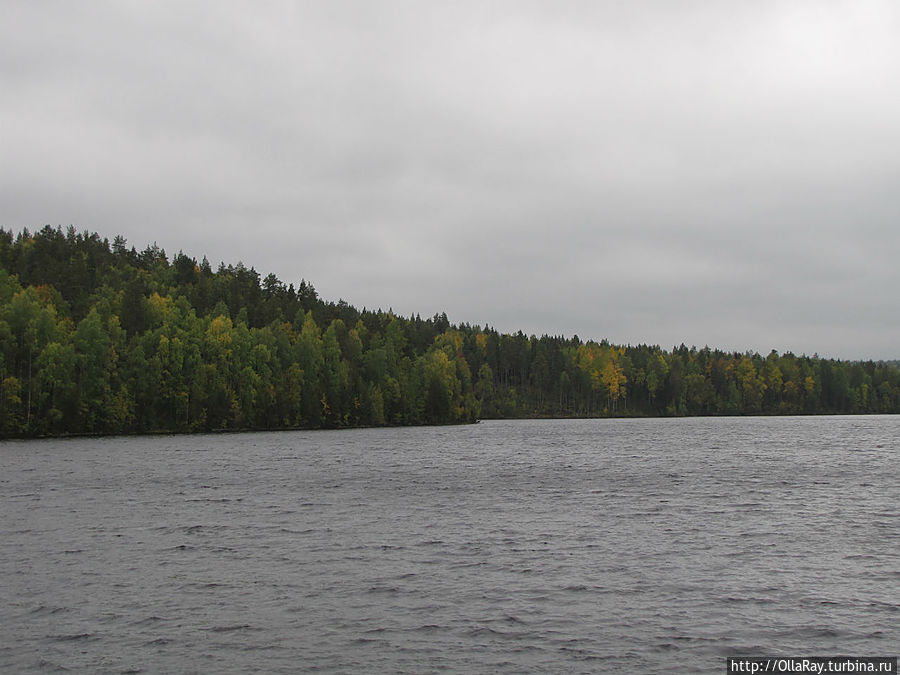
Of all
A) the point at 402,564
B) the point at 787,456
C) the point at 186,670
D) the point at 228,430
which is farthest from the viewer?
the point at 228,430

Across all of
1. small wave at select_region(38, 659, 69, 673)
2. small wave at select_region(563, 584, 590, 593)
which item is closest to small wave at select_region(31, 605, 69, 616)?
small wave at select_region(38, 659, 69, 673)

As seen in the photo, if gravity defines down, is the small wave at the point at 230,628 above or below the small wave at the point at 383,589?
below

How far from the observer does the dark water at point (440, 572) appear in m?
21.4

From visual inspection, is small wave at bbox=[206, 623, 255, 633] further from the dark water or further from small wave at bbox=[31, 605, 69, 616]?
small wave at bbox=[31, 605, 69, 616]

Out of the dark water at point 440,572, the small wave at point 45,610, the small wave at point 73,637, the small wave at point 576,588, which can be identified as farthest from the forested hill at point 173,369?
the small wave at point 576,588

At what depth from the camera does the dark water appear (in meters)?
21.4

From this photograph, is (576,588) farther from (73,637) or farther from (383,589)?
(73,637)

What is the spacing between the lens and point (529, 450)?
10531 cm

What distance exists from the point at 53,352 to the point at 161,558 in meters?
104

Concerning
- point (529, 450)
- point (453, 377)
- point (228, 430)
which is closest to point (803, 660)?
point (529, 450)

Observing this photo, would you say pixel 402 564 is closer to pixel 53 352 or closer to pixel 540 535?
pixel 540 535

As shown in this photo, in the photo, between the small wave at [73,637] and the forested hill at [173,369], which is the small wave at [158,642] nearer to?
the small wave at [73,637]

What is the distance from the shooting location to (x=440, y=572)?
30.5 meters

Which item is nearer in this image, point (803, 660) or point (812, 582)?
point (803, 660)
